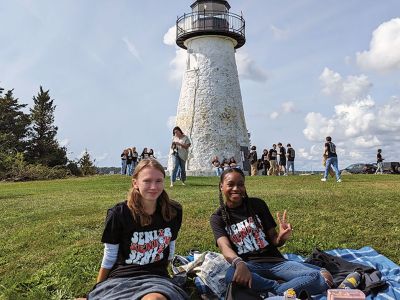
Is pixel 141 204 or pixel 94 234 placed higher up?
pixel 141 204

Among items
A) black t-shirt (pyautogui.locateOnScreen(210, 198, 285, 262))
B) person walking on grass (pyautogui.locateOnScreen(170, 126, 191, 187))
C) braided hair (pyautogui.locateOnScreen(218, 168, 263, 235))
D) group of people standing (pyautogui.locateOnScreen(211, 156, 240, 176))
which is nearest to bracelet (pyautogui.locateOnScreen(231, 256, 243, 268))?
black t-shirt (pyautogui.locateOnScreen(210, 198, 285, 262))

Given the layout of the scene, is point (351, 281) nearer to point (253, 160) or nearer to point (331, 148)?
point (331, 148)

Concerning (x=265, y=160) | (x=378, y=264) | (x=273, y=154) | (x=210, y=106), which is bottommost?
(x=378, y=264)

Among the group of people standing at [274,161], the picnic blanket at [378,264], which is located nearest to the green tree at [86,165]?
the group of people standing at [274,161]

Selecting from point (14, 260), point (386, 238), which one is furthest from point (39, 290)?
point (386, 238)

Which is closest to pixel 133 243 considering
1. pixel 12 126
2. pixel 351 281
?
pixel 351 281

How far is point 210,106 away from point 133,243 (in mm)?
22836

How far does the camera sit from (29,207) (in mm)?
11148

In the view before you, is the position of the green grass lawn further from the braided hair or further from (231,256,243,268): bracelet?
(231,256,243,268): bracelet

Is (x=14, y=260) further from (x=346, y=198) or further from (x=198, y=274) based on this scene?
(x=346, y=198)

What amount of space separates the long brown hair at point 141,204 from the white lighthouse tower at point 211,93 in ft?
72.7

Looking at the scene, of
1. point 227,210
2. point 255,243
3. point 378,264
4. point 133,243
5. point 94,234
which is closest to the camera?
point 133,243

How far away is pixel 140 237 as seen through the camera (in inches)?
156

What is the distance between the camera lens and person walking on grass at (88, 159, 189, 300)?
3.82m
